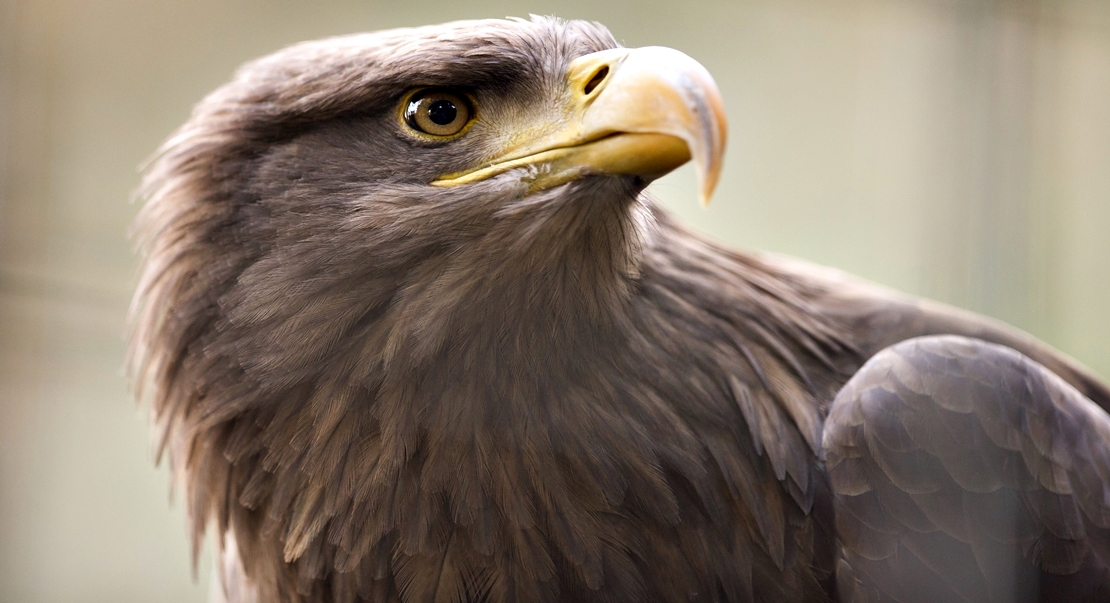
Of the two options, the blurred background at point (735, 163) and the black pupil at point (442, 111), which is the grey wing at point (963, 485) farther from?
the black pupil at point (442, 111)

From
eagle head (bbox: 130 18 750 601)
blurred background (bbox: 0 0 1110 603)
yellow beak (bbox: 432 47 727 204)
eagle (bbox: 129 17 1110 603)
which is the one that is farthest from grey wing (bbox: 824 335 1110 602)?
yellow beak (bbox: 432 47 727 204)

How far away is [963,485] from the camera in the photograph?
1473mm

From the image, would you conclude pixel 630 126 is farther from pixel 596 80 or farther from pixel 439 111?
pixel 439 111

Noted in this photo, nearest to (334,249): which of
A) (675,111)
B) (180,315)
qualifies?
(180,315)

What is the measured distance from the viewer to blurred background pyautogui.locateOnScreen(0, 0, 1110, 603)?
1.25 meters

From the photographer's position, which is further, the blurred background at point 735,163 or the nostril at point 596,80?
the nostril at point 596,80

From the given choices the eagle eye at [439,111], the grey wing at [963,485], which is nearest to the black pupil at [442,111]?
the eagle eye at [439,111]

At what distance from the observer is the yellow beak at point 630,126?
1.19m

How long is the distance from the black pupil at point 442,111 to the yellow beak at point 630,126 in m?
0.08

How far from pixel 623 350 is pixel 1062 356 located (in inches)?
41.0

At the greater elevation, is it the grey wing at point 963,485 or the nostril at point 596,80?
the nostril at point 596,80

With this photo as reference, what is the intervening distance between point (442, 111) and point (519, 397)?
0.45 m

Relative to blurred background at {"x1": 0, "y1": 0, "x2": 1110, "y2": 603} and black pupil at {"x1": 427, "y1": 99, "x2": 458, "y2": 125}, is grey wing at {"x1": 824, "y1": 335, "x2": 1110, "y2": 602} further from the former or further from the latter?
black pupil at {"x1": 427, "y1": 99, "x2": 458, "y2": 125}

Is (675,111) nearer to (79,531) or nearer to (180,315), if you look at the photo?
(180,315)
